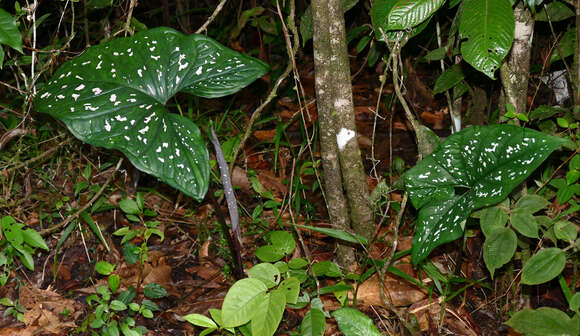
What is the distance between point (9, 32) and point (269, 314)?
107 cm

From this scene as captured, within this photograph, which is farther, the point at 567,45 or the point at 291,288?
the point at 567,45

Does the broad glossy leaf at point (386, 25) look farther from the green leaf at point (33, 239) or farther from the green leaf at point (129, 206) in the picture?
the green leaf at point (33, 239)

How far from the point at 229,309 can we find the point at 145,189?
0.82m

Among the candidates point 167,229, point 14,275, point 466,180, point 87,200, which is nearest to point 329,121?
point 466,180

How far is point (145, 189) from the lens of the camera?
2395 millimetres

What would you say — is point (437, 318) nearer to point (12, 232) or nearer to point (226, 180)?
point (226, 180)

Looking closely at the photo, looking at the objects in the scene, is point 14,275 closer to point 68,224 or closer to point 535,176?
point 68,224

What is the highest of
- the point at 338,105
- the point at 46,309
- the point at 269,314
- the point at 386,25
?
the point at 386,25

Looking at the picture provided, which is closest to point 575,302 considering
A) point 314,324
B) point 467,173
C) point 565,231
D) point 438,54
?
point 565,231

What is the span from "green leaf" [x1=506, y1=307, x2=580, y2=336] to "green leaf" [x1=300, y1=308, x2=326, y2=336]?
0.52 meters

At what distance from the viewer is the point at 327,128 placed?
6.44 ft

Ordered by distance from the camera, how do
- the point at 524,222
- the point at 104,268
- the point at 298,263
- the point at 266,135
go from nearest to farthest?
1. the point at 524,222
2. the point at 298,263
3. the point at 104,268
4. the point at 266,135

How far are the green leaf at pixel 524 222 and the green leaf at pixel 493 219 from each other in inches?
1.1

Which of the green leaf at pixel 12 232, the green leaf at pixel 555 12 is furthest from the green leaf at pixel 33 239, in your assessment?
the green leaf at pixel 555 12
